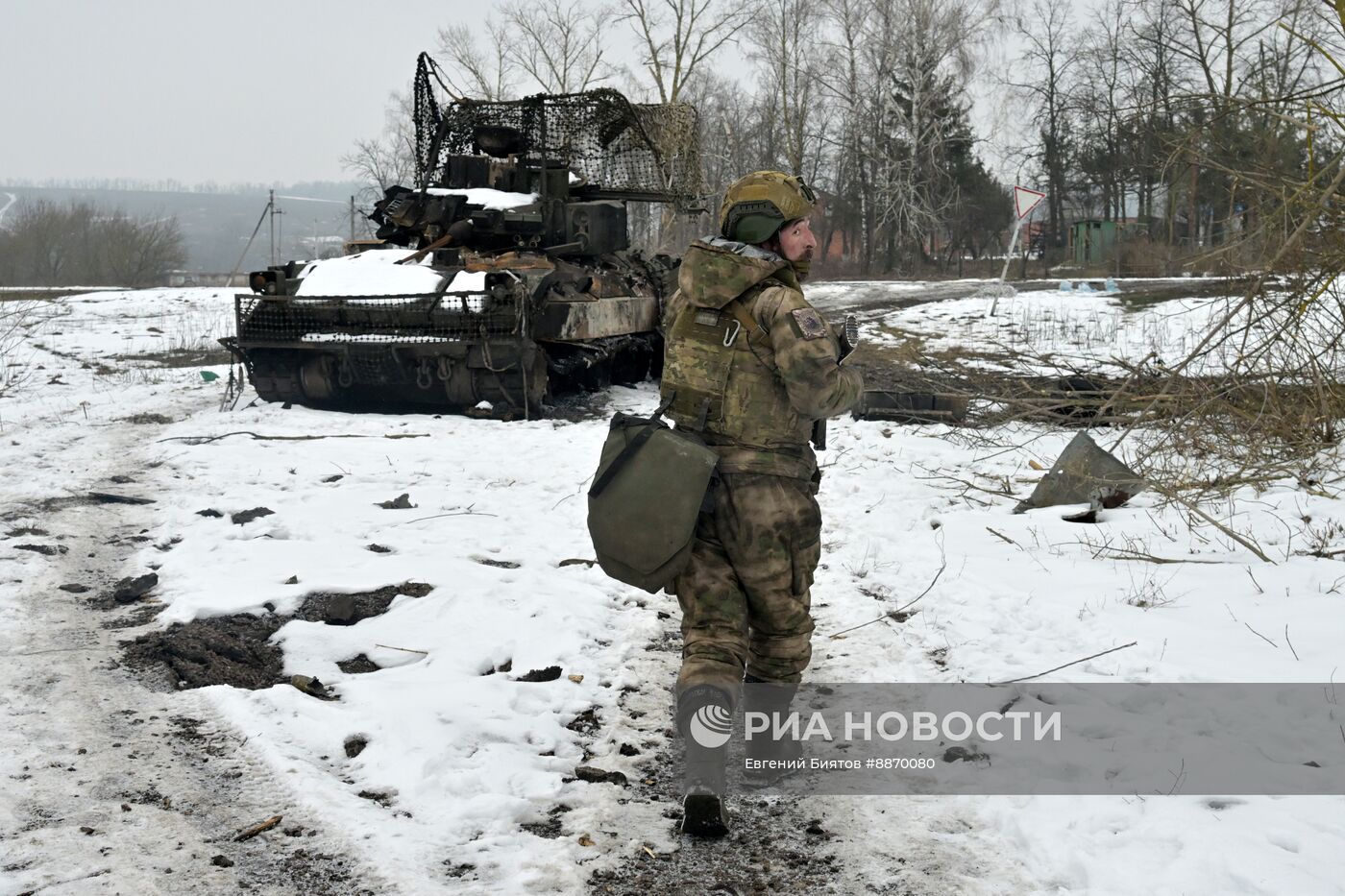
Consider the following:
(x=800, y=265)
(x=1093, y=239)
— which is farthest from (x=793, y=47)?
(x=800, y=265)

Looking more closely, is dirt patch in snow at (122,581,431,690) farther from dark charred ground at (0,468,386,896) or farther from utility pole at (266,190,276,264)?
utility pole at (266,190,276,264)

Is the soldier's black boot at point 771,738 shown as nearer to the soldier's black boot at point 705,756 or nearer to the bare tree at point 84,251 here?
the soldier's black boot at point 705,756

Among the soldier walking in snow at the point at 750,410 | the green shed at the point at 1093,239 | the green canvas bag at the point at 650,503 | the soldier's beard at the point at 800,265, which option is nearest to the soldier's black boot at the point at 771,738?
the soldier walking in snow at the point at 750,410

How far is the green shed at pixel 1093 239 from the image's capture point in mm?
39253

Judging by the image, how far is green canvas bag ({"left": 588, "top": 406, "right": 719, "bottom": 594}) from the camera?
338 cm

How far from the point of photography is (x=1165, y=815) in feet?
10.5

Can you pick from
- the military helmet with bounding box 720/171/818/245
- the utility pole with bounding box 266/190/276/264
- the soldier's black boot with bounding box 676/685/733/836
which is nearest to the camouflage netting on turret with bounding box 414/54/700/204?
the military helmet with bounding box 720/171/818/245

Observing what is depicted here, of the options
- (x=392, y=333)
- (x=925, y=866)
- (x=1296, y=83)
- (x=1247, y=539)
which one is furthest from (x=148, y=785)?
(x=392, y=333)

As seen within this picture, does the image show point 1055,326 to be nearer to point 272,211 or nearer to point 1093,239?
point 1093,239

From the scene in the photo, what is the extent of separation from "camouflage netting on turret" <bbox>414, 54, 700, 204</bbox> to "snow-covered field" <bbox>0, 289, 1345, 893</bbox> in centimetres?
448

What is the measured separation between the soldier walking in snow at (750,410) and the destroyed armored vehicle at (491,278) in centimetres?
733

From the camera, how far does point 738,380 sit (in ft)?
11.6

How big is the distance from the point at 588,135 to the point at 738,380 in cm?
1077

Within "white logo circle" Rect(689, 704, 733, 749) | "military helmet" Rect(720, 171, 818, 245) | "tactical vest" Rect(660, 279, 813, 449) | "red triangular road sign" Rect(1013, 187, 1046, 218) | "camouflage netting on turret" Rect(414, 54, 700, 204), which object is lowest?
"white logo circle" Rect(689, 704, 733, 749)
